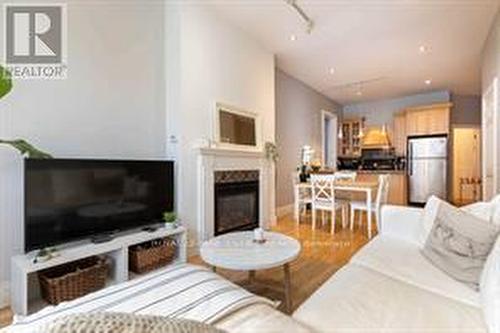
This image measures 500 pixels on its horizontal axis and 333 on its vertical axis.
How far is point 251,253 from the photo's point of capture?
193 centimetres

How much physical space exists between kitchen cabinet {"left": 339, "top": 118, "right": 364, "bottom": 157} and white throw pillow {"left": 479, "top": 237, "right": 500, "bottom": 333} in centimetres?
665

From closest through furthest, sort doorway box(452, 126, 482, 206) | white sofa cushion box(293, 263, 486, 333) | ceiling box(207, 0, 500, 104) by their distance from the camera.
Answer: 1. white sofa cushion box(293, 263, 486, 333)
2. ceiling box(207, 0, 500, 104)
3. doorway box(452, 126, 482, 206)

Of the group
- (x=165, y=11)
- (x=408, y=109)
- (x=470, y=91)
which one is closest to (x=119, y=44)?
(x=165, y=11)

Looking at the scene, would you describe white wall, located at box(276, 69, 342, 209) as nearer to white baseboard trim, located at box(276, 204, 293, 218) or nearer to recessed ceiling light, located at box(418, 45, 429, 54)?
white baseboard trim, located at box(276, 204, 293, 218)

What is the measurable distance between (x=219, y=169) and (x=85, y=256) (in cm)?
176

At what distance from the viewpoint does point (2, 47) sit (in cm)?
212

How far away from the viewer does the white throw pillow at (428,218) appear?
6.28ft

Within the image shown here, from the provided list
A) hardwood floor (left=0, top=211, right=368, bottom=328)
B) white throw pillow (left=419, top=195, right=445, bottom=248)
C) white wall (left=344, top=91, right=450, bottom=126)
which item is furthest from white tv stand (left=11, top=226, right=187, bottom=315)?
white wall (left=344, top=91, right=450, bottom=126)

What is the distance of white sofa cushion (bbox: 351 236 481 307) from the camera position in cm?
138

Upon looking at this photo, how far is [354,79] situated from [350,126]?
7.50ft

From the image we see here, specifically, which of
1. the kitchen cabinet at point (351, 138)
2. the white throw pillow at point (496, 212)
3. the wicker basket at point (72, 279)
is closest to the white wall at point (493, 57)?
the white throw pillow at point (496, 212)

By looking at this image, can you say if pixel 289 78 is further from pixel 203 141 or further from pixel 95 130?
pixel 95 130

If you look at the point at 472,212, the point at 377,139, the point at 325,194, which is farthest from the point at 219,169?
the point at 377,139

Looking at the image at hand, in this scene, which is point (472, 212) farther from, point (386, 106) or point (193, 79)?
point (386, 106)
